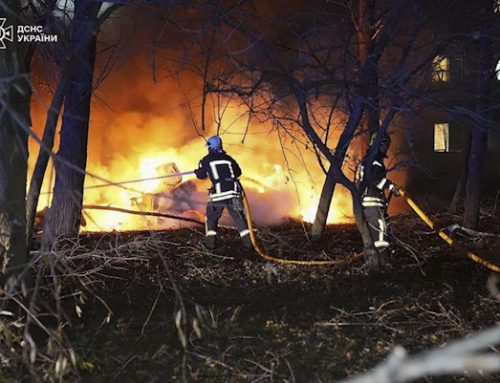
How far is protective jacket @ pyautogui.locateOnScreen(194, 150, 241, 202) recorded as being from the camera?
791cm

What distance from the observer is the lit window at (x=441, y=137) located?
55.8 feet

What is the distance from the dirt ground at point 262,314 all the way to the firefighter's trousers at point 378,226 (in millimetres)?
321

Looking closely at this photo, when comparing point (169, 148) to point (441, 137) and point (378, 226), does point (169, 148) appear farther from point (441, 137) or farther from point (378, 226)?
point (441, 137)

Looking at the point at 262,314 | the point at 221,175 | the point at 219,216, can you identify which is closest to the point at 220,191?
the point at 221,175

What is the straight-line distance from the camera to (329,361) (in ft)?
13.5

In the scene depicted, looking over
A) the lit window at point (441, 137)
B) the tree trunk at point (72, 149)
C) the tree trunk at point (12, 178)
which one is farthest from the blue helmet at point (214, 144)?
the lit window at point (441, 137)

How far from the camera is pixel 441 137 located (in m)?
17.5

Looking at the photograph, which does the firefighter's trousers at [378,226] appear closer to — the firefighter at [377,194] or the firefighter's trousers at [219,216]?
the firefighter at [377,194]

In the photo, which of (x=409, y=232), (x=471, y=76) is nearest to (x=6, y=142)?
(x=409, y=232)

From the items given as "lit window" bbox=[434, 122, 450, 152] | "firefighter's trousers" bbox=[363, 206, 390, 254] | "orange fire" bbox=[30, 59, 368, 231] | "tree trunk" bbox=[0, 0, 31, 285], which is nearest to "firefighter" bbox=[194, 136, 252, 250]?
"firefighter's trousers" bbox=[363, 206, 390, 254]

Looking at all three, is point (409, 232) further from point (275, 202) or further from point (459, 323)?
point (459, 323)

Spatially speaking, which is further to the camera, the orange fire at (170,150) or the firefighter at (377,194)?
the orange fire at (170,150)

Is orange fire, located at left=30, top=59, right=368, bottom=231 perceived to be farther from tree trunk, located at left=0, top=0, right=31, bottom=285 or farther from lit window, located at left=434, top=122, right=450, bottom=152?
tree trunk, located at left=0, top=0, right=31, bottom=285

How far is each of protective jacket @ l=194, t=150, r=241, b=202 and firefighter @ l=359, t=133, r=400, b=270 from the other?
196 centimetres
